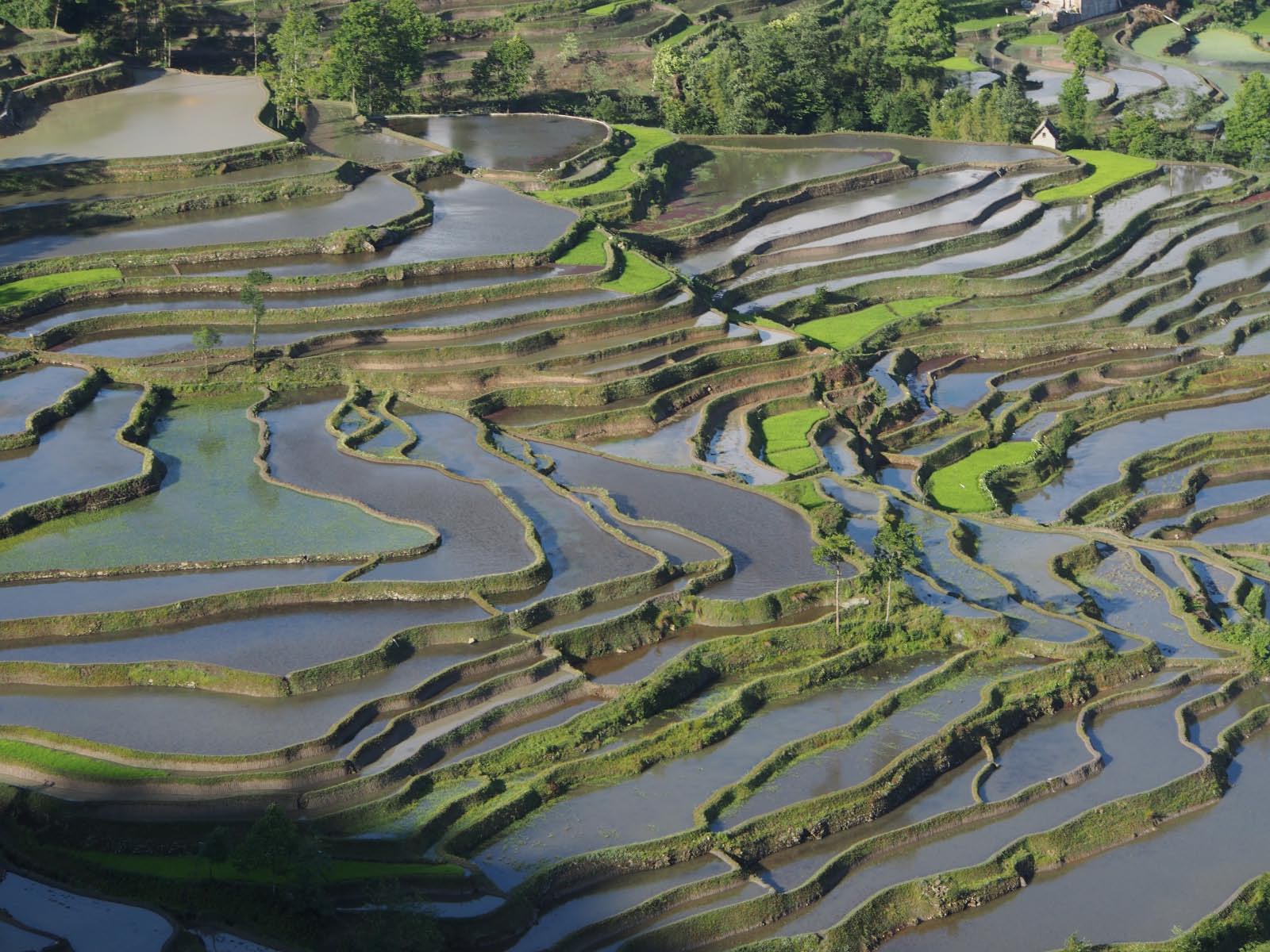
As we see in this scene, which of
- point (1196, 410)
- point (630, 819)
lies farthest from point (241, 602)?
point (1196, 410)

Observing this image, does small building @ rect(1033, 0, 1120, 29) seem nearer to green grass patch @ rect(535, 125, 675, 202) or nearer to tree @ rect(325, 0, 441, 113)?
green grass patch @ rect(535, 125, 675, 202)

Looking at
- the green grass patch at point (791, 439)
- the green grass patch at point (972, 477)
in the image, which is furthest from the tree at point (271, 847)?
the green grass patch at point (972, 477)

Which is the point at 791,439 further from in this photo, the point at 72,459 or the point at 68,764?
the point at 68,764

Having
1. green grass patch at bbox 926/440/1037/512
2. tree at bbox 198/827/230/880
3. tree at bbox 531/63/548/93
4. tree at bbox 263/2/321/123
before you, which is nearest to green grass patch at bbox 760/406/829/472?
green grass patch at bbox 926/440/1037/512

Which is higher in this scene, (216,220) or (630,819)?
(216,220)

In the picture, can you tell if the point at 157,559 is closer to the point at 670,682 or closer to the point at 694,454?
the point at 670,682

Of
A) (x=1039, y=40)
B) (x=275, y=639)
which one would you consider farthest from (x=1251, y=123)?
(x=275, y=639)
